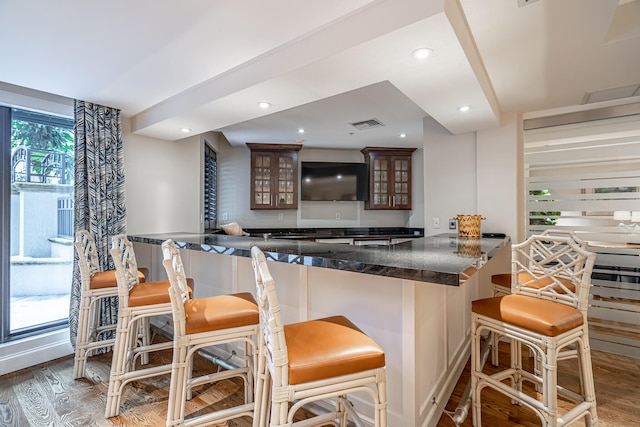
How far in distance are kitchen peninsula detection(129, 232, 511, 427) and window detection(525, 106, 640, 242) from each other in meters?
1.64

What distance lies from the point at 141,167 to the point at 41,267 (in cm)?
128

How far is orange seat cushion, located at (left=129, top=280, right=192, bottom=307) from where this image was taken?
1847 millimetres

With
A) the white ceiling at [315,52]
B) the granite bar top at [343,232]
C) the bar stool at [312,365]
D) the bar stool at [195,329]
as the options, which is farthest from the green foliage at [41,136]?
the bar stool at [312,365]

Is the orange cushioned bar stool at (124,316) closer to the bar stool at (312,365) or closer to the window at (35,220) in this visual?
the bar stool at (312,365)

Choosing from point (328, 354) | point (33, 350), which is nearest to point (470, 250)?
point (328, 354)

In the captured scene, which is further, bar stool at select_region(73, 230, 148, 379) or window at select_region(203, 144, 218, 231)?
window at select_region(203, 144, 218, 231)

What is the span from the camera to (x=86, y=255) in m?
2.46

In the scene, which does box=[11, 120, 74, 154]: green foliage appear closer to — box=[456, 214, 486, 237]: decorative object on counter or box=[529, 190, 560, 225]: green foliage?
box=[456, 214, 486, 237]: decorative object on counter

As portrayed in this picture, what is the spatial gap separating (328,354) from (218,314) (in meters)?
0.68

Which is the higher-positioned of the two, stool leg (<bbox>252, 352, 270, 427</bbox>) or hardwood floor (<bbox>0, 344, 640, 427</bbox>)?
stool leg (<bbox>252, 352, 270, 427</bbox>)

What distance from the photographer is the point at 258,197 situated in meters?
5.01

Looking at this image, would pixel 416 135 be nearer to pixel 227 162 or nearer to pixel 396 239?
pixel 396 239

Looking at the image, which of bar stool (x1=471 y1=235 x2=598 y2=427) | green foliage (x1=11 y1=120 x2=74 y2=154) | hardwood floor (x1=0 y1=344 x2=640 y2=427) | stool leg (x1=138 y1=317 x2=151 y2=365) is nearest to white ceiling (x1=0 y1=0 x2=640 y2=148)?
green foliage (x1=11 y1=120 x2=74 y2=154)

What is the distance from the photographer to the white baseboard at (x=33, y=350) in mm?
2412
